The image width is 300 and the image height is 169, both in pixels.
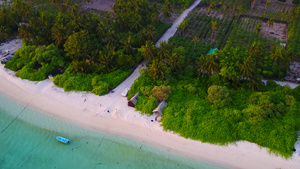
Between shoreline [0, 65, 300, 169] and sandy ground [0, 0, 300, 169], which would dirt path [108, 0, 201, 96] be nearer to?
sandy ground [0, 0, 300, 169]

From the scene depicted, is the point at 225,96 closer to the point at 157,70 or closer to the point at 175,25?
the point at 157,70

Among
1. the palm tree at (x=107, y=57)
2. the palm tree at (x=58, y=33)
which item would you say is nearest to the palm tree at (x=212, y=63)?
the palm tree at (x=107, y=57)

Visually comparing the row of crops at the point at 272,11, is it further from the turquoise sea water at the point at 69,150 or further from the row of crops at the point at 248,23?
the turquoise sea water at the point at 69,150

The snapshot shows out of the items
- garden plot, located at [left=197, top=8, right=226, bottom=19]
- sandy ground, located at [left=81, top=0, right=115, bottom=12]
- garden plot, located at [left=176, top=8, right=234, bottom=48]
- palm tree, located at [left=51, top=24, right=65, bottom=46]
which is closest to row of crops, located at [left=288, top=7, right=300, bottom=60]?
garden plot, located at [left=176, top=8, right=234, bottom=48]

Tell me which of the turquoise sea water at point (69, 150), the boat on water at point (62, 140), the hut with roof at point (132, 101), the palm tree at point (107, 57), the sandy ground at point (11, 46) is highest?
the palm tree at point (107, 57)

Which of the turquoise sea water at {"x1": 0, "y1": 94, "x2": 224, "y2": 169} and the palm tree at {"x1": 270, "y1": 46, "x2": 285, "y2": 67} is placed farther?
the palm tree at {"x1": 270, "y1": 46, "x2": 285, "y2": 67}

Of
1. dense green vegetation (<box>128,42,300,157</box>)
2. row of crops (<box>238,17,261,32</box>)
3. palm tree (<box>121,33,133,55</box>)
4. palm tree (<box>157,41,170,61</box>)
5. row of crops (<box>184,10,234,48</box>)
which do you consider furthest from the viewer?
row of crops (<box>238,17,261,32</box>)
